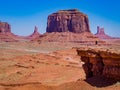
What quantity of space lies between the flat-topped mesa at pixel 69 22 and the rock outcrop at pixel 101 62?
111 metres

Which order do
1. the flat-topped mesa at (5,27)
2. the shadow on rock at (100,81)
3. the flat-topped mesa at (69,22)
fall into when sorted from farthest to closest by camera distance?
the flat-topped mesa at (5,27)
the flat-topped mesa at (69,22)
the shadow on rock at (100,81)

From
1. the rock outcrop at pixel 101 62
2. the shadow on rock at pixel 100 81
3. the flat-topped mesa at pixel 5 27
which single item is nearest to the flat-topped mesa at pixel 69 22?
the flat-topped mesa at pixel 5 27

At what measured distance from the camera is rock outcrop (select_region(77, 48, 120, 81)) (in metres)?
16.5

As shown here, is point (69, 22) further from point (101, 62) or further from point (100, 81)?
point (100, 81)

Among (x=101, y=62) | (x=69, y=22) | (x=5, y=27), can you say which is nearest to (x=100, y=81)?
(x=101, y=62)

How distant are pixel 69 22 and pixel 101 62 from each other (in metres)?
116

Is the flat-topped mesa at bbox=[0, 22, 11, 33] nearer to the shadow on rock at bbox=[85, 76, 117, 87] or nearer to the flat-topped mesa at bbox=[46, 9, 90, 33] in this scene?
the flat-topped mesa at bbox=[46, 9, 90, 33]

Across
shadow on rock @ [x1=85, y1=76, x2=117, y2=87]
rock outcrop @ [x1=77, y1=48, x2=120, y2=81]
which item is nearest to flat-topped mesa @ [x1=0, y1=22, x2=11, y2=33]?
rock outcrop @ [x1=77, y1=48, x2=120, y2=81]

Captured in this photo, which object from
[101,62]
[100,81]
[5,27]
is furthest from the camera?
[5,27]

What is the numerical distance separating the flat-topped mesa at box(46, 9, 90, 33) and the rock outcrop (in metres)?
111

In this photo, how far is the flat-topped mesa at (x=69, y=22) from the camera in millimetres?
130750

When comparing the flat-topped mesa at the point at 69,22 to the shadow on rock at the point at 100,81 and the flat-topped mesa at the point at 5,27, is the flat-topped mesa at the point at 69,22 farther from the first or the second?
the shadow on rock at the point at 100,81

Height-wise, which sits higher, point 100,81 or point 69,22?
point 69,22

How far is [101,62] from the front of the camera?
59.0 feet
